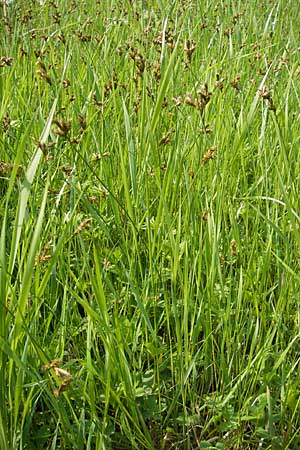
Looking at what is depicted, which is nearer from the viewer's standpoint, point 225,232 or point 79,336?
point 79,336

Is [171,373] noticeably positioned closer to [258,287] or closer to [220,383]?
[220,383]

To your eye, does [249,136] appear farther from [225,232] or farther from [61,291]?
[61,291]

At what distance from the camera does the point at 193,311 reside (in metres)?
1.29

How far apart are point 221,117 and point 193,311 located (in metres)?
0.73

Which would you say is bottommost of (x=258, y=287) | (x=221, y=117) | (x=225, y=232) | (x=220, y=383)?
(x=220, y=383)

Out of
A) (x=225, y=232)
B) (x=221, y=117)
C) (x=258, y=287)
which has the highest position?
(x=221, y=117)

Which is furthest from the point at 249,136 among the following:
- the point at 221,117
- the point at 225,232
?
the point at 225,232

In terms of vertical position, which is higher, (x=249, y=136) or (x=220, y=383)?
(x=249, y=136)

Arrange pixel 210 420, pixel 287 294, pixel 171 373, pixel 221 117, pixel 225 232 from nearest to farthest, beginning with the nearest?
pixel 210 420
pixel 171 373
pixel 287 294
pixel 225 232
pixel 221 117

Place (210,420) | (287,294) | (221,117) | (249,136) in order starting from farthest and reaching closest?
1. (249,136)
2. (221,117)
3. (287,294)
4. (210,420)

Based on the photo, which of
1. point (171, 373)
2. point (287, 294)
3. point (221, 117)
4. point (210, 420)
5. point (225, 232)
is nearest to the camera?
point (210, 420)

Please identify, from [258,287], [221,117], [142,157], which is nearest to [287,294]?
[258,287]

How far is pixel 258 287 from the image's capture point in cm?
139

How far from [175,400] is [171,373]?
0.11m
